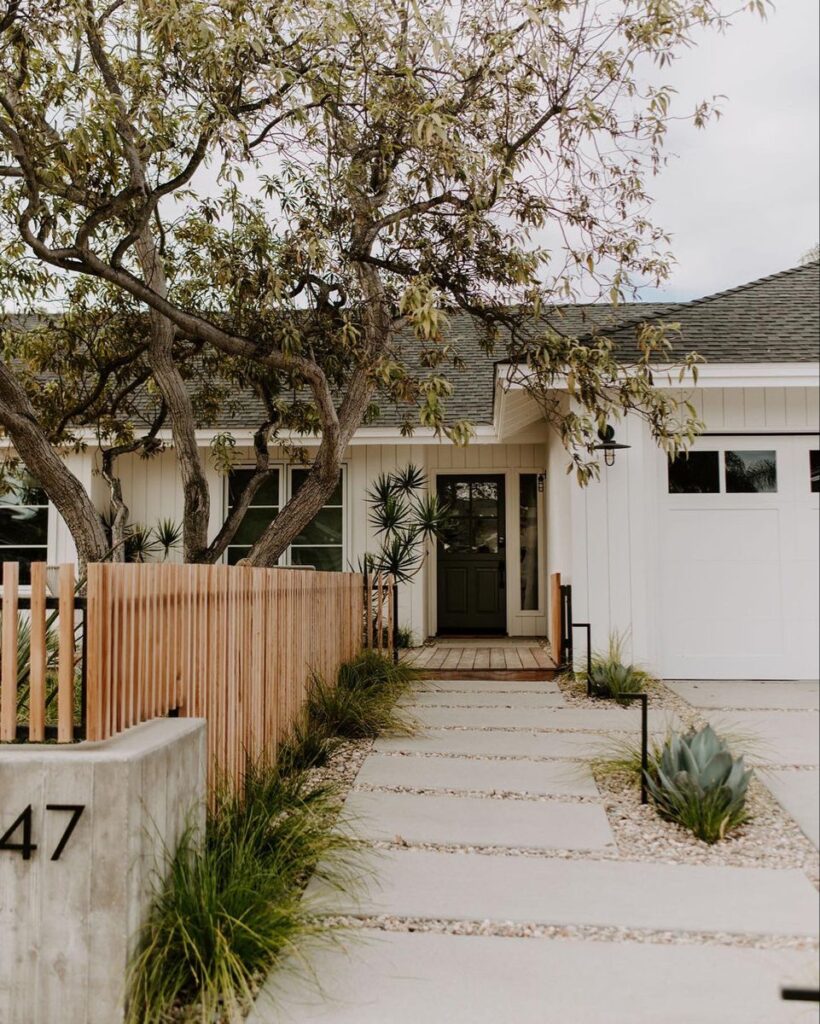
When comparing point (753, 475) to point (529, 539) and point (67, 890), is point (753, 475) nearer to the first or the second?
point (67, 890)

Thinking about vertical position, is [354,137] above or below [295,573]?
above

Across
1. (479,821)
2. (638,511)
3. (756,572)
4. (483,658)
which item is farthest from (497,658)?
(756,572)

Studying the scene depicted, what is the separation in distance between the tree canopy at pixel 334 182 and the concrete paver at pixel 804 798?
2586 millimetres

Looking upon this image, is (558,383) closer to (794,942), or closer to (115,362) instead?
(115,362)

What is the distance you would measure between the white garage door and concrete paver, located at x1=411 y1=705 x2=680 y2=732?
13.5 feet

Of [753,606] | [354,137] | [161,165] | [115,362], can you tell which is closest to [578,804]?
[753,606]

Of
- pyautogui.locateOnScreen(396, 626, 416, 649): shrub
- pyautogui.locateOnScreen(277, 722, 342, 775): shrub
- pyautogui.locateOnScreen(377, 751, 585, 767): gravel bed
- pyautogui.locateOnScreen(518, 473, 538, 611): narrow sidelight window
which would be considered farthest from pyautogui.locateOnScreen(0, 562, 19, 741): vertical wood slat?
pyautogui.locateOnScreen(518, 473, 538, 611): narrow sidelight window

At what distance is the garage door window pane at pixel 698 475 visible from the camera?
64.7 inches

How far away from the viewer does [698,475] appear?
2162mm

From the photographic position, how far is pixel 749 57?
3.46 ft

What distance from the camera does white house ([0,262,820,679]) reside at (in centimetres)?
109

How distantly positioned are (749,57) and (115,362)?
23.2 feet

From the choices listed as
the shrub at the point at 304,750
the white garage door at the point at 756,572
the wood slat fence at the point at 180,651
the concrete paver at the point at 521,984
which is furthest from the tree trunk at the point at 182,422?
the white garage door at the point at 756,572

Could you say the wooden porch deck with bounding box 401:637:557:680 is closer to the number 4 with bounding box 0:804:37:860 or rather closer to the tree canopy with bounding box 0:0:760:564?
the tree canopy with bounding box 0:0:760:564
